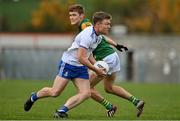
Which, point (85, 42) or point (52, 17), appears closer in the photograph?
point (85, 42)

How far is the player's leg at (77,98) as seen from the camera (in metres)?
14.3

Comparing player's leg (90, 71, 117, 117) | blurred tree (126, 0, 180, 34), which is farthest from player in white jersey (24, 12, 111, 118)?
blurred tree (126, 0, 180, 34)

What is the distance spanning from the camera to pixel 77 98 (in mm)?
14398

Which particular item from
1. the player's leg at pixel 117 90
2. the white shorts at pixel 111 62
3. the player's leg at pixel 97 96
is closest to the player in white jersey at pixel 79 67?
the player's leg at pixel 97 96

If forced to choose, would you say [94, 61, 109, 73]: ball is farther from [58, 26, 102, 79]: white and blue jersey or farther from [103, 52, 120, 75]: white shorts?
[103, 52, 120, 75]: white shorts

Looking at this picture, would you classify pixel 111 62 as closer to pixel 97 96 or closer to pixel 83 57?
pixel 97 96

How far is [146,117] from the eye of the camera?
15.0 meters

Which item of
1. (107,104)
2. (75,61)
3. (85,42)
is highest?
(85,42)

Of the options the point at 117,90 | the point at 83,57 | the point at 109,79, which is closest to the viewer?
the point at 83,57

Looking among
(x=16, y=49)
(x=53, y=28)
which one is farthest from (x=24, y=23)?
(x=16, y=49)

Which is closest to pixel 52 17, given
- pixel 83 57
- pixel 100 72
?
pixel 100 72

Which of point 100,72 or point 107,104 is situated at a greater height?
point 100,72

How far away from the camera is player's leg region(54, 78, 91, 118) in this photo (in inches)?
562

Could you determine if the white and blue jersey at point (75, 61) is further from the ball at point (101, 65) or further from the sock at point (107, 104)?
the sock at point (107, 104)
